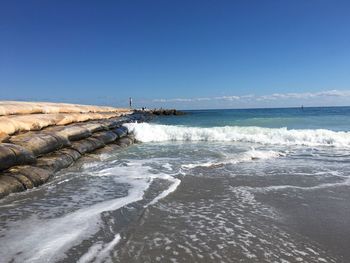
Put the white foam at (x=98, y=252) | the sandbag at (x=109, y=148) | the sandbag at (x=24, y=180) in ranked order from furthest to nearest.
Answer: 1. the sandbag at (x=109, y=148)
2. the sandbag at (x=24, y=180)
3. the white foam at (x=98, y=252)

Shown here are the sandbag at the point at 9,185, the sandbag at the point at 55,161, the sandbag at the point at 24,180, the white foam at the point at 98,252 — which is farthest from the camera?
the sandbag at the point at 55,161

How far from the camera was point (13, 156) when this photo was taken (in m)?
8.48

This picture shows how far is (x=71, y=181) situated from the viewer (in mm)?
9023

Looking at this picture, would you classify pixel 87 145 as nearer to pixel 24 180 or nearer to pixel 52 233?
pixel 24 180

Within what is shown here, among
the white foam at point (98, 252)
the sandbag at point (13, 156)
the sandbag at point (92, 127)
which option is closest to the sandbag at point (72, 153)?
the sandbag at point (13, 156)

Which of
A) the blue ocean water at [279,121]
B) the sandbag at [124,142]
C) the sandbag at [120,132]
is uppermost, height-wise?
Result: the sandbag at [120,132]

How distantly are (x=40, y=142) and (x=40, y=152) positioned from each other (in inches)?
12.2

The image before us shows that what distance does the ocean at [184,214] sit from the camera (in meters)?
4.59

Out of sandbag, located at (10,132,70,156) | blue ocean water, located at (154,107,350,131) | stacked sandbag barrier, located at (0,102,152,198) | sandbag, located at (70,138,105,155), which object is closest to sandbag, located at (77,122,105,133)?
stacked sandbag barrier, located at (0,102,152,198)

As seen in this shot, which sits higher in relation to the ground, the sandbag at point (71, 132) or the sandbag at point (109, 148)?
the sandbag at point (71, 132)

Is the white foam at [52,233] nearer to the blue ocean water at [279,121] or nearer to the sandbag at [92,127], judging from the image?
the sandbag at [92,127]

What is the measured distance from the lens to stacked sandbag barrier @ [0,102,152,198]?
8.09 meters

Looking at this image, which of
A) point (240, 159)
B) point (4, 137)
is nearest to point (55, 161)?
point (4, 137)

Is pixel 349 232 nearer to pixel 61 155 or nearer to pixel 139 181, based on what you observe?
pixel 139 181
